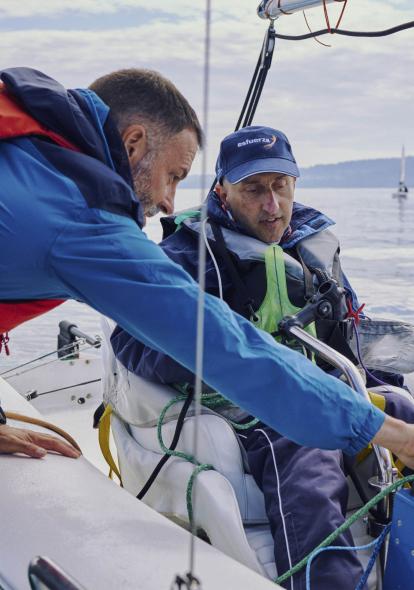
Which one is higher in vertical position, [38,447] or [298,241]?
[298,241]

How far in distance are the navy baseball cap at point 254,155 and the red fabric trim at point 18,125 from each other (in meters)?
1.08

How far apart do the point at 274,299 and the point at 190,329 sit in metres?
0.92

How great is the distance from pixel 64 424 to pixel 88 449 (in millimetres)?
217

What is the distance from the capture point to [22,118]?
1.17m

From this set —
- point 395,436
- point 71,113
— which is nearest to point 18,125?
point 71,113

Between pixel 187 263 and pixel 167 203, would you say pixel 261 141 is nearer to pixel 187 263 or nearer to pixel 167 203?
pixel 187 263

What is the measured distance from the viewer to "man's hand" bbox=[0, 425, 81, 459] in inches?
62.6

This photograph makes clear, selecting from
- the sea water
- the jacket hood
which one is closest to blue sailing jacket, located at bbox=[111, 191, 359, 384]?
the jacket hood

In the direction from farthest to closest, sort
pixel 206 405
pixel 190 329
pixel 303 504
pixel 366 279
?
1. pixel 366 279
2. pixel 206 405
3. pixel 303 504
4. pixel 190 329

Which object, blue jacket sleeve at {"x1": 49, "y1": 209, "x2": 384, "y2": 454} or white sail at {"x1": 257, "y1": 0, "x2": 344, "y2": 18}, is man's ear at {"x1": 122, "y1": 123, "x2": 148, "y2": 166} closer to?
blue jacket sleeve at {"x1": 49, "y1": 209, "x2": 384, "y2": 454}

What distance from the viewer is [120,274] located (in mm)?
1115

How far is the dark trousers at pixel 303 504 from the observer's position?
1436 millimetres

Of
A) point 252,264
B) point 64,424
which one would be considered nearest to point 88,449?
→ point 64,424

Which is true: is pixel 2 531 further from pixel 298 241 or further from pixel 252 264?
pixel 298 241
